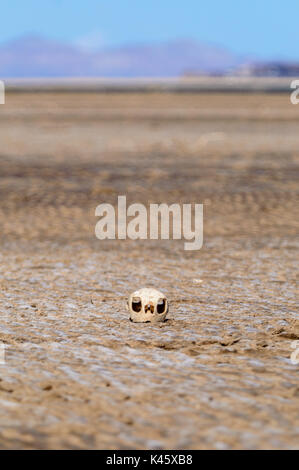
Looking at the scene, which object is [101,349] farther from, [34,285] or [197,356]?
[34,285]

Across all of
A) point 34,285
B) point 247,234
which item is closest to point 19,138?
point 247,234

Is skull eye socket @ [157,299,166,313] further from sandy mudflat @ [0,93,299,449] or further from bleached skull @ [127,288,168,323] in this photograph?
sandy mudflat @ [0,93,299,449]

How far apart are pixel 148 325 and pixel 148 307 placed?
0.10 meters

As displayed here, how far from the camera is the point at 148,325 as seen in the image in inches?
164

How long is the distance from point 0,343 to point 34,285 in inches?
49.9

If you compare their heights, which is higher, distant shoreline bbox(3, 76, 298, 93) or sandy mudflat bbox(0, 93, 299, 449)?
distant shoreline bbox(3, 76, 298, 93)

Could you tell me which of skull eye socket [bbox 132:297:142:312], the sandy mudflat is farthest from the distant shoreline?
skull eye socket [bbox 132:297:142:312]

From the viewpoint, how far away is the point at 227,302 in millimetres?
4672

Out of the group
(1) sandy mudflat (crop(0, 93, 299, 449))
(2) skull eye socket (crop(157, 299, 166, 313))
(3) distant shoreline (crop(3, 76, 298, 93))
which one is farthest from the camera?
(3) distant shoreline (crop(3, 76, 298, 93))

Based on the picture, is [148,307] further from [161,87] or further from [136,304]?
[161,87]

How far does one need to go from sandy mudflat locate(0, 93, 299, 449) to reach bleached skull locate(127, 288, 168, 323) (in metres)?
0.09

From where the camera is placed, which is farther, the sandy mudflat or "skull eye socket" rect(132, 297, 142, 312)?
"skull eye socket" rect(132, 297, 142, 312)

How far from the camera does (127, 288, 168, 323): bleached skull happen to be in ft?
13.7
